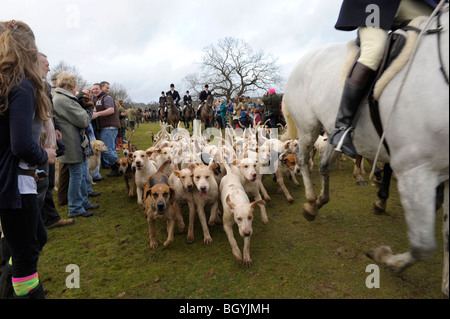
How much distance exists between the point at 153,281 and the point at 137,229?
1.56 metres

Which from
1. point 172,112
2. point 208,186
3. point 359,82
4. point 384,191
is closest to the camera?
point 359,82

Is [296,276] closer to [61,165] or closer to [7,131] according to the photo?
[7,131]

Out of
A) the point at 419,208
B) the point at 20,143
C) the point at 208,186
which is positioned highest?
the point at 20,143

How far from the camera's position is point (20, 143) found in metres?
1.70

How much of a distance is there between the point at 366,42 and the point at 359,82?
1.30 feet

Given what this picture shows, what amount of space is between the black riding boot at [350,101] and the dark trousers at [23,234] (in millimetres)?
2672

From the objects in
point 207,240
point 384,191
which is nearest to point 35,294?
point 207,240

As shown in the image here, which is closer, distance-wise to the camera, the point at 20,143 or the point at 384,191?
the point at 20,143

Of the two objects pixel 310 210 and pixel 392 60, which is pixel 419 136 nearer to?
pixel 392 60

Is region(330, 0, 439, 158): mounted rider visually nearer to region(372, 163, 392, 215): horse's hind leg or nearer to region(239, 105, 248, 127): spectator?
region(372, 163, 392, 215): horse's hind leg

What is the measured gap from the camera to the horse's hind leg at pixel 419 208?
1.77 metres

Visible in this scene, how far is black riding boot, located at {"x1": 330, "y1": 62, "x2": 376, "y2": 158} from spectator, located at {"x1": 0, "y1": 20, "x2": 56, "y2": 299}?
252 centimetres

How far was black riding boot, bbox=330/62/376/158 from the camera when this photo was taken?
7.23ft

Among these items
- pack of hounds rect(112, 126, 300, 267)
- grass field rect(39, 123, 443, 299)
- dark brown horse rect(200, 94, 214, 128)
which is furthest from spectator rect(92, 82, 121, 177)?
dark brown horse rect(200, 94, 214, 128)
